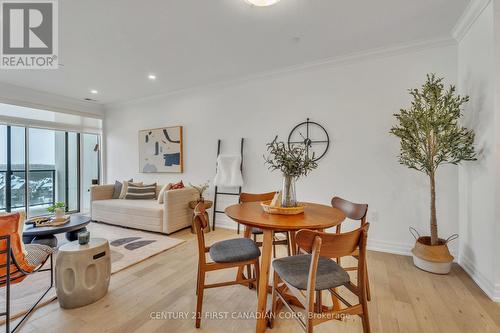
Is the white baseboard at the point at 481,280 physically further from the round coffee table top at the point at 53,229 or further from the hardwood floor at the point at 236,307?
the round coffee table top at the point at 53,229

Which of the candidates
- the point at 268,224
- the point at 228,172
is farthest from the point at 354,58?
the point at 268,224

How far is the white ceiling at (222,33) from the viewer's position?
2.19 m

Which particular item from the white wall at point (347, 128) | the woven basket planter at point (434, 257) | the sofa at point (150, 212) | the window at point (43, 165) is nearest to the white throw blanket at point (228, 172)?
the white wall at point (347, 128)

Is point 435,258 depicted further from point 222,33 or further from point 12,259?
point 12,259

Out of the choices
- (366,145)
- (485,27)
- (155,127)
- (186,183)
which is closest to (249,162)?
(186,183)

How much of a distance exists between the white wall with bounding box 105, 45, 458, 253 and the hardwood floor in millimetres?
692

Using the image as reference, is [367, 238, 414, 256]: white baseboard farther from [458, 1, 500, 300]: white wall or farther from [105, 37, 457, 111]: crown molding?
[105, 37, 457, 111]: crown molding

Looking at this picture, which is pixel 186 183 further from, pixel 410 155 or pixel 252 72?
pixel 410 155

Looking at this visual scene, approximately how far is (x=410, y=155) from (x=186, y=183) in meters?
3.64

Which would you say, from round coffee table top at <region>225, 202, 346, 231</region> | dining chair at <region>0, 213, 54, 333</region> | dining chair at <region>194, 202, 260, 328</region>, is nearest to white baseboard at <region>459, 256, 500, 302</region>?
round coffee table top at <region>225, 202, 346, 231</region>

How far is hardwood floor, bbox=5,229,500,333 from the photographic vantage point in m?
1.63

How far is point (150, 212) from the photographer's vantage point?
3.76 meters

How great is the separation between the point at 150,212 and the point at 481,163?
4.16 meters

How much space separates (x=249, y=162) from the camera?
12.8 feet
